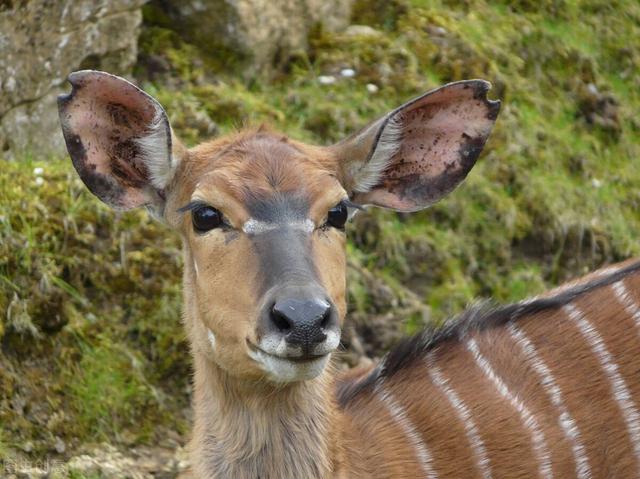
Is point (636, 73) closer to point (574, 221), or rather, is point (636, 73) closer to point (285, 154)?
point (574, 221)

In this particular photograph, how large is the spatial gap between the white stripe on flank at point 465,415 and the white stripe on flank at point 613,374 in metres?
0.48

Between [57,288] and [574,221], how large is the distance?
302 cm

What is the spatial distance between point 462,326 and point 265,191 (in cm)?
102

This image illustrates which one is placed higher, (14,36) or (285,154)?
(285,154)

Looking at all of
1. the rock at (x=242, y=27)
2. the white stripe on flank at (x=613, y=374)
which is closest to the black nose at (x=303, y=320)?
the white stripe on flank at (x=613, y=374)

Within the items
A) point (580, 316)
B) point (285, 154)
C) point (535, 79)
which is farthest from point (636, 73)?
point (285, 154)

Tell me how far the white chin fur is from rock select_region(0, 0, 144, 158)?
8.57 ft

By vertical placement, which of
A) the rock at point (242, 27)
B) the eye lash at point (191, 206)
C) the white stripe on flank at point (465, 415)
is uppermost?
the eye lash at point (191, 206)

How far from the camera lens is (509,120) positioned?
728cm

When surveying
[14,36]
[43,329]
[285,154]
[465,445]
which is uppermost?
[285,154]

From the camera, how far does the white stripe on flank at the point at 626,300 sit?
4.40 meters

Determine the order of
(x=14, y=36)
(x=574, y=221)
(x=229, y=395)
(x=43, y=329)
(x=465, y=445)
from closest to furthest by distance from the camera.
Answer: (x=229, y=395)
(x=465, y=445)
(x=43, y=329)
(x=14, y=36)
(x=574, y=221)

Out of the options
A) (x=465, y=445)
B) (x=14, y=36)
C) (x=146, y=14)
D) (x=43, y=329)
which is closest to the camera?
(x=465, y=445)

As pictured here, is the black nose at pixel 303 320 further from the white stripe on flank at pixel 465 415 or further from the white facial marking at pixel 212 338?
the white stripe on flank at pixel 465 415
